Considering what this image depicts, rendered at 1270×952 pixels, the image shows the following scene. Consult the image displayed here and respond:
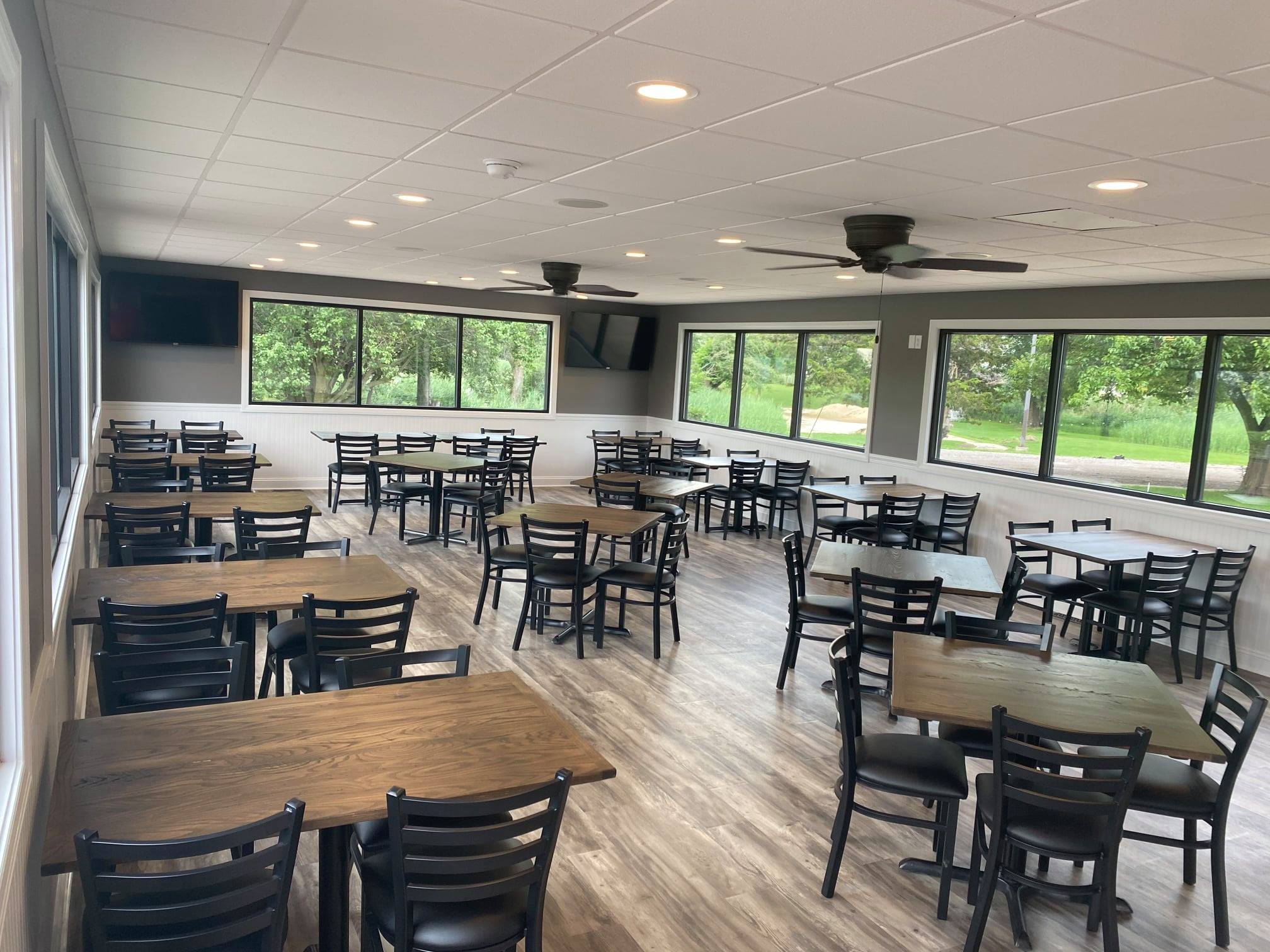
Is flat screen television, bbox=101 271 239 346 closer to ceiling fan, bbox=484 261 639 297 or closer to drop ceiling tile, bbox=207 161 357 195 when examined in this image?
ceiling fan, bbox=484 261 639 297

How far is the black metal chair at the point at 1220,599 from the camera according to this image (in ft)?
19.6

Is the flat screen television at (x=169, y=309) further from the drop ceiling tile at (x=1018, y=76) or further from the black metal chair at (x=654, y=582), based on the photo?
the drop ceiling tile at (x=1018, y=76)

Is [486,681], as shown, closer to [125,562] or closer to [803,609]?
[803,609]

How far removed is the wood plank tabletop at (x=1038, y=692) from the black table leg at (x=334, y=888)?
179cm

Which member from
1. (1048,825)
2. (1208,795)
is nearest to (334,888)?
(1048,825)

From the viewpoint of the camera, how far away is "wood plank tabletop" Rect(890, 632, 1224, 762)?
304cm

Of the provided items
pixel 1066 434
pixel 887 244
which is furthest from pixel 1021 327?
pixel 887 244

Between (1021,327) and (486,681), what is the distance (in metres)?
6.76

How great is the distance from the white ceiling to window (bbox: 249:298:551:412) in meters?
5.64

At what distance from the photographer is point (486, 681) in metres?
3.07

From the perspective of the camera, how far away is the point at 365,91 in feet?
9.93

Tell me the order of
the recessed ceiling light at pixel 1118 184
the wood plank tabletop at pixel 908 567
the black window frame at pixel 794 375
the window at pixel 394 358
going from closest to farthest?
the recessed ceiling light at pixel 1118 184 < the wood plank tabletop at pixel 908 567 < the black window frame at pixel 794 375 < the window at pixel 394 358

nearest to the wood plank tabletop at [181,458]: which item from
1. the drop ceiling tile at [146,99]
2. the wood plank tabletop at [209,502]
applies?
the wood plank tabletop at [209,502]

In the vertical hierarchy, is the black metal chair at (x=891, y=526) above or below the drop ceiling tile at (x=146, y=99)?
below
